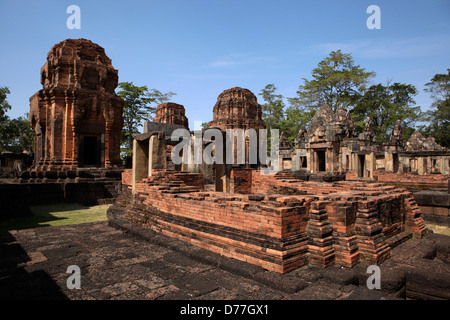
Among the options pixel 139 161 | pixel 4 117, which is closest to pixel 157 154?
pixel 139 161

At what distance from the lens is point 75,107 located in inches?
583

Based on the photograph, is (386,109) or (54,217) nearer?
(54,217)

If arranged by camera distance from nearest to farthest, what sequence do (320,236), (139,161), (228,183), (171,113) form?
(320,236) → (139,161) → (228,183) → (171,113)

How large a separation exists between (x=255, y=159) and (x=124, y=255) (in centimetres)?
1909

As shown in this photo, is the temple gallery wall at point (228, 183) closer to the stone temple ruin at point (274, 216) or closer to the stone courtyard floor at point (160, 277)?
the stone temple ruin at point (274, 216)

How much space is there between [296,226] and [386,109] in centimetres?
3813

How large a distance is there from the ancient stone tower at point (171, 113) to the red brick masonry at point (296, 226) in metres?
24.0

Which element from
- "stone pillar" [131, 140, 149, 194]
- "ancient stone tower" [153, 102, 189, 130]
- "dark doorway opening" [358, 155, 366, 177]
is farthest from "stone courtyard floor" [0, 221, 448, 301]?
"ancient stone tower" [153, 102, 189, 130]

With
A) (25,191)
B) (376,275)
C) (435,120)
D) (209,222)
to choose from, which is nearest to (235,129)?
(25,191)

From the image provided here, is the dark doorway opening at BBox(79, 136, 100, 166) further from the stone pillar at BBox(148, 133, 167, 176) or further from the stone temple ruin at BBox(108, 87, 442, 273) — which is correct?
the stone pillar at BBox(148, 133, 167, 176)

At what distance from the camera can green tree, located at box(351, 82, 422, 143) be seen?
115 feet

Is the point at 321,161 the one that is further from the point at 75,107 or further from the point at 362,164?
the point at 75,107

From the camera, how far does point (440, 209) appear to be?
7.93 m

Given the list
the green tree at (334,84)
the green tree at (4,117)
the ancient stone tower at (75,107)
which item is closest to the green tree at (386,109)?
the green tree at (334,84)
